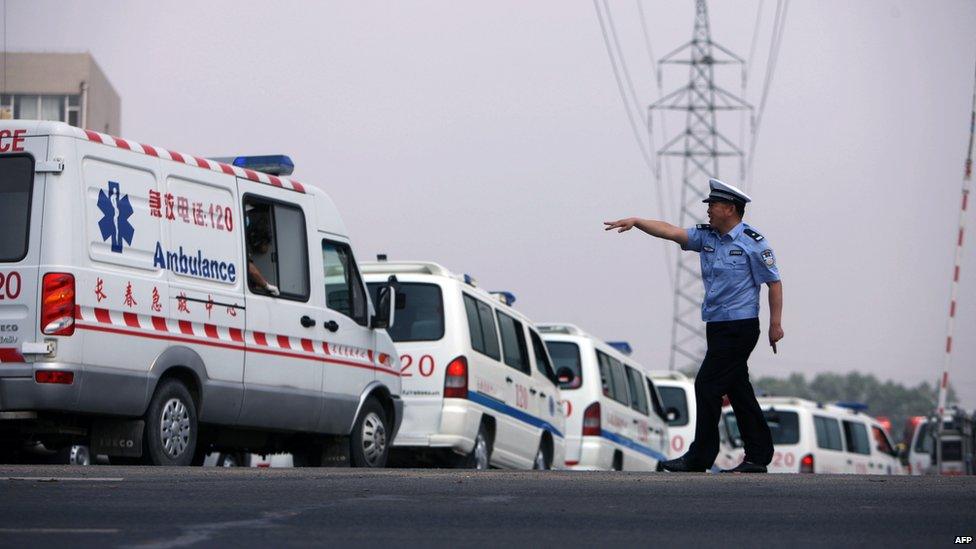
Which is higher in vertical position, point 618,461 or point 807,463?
point 807,463

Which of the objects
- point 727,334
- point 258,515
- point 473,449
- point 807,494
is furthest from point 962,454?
point 258,515

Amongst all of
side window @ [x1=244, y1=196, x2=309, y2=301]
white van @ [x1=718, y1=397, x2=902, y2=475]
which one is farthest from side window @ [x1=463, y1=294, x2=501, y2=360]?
white van @ [x1=718, y1=397, x2=902, y2=475]

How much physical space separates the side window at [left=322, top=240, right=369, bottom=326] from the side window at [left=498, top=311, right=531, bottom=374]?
9.01 ft

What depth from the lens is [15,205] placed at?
1097 centimetres

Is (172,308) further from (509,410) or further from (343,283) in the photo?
(509,410)

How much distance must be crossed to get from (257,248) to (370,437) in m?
2.19

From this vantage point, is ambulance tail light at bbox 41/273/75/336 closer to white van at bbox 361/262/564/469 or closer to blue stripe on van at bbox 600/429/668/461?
white van at bbox 361/262/564/469

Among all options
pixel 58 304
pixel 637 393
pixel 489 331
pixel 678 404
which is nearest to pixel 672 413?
pixel 637 393

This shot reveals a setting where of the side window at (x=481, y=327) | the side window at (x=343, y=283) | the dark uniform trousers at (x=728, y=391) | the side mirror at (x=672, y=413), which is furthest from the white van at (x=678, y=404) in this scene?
the dark uniform trousers at (x=728, y=391)

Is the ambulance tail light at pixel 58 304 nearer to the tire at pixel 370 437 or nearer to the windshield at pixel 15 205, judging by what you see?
the windshield at pixel 15 205

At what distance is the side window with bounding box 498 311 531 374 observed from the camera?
55.0ft

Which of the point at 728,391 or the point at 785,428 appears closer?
the point at 728,391

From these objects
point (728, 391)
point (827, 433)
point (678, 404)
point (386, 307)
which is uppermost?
point (678, 404)

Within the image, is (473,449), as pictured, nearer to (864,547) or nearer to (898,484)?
(898,484)
